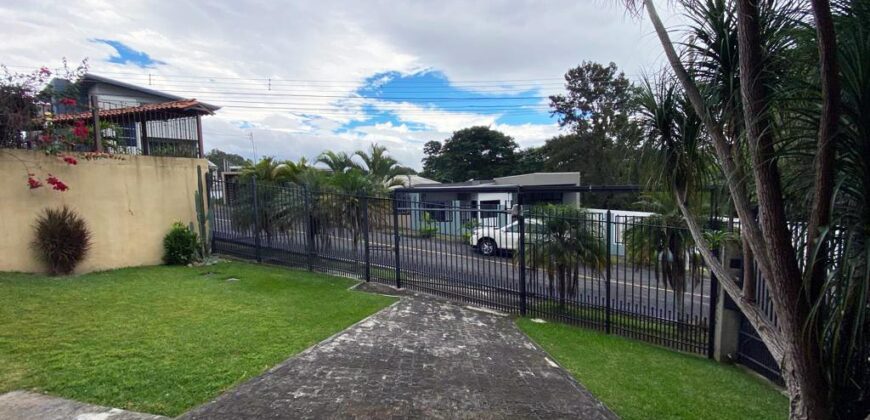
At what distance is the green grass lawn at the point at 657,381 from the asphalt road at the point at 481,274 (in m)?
0.66

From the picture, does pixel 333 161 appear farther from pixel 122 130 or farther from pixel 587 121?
pixel 587 121

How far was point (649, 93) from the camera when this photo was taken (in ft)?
10.8

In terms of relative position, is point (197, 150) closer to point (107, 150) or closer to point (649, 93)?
point (107, 150)

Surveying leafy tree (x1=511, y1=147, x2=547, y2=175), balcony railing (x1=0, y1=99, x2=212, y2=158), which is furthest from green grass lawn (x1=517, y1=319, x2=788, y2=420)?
leafy tree (x1=511, y1=147, x2=547, y2=175)

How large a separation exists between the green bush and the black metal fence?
1429mm

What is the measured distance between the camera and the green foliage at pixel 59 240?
6.89 metres

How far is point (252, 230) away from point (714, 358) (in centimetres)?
901

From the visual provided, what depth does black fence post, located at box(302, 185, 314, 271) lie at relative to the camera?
8641 millimetres

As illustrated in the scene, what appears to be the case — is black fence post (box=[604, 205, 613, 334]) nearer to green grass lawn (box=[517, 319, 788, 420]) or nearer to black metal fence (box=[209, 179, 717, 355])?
black metal fence (box=[209, 179, 717, 355])

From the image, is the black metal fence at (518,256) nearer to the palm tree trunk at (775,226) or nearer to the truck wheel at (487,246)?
the truck wheel at (487,246)

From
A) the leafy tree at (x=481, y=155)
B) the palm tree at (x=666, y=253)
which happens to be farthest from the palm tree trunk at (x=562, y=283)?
the leafy tree at (x=481, y=155)

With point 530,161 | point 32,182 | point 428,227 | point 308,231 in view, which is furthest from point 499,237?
point 530,161

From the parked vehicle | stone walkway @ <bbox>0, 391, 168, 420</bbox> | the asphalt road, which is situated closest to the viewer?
stone walkway @ <bbox>0, 391, 168, 420</bbox>

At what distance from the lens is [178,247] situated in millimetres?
8844
